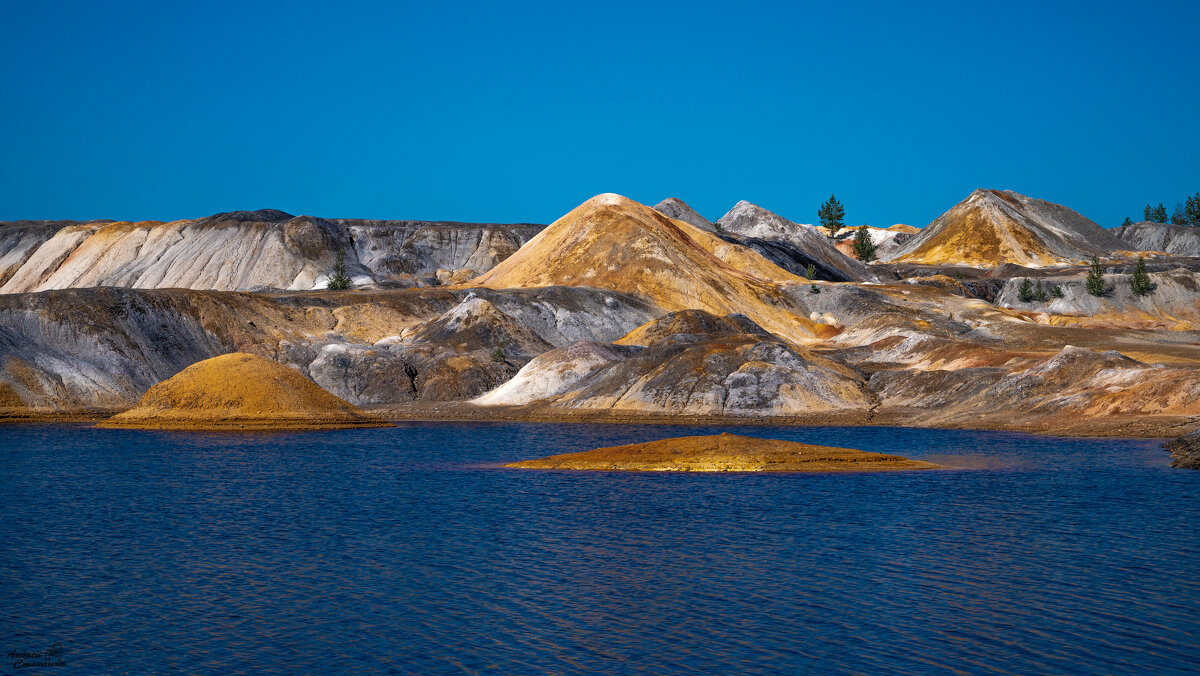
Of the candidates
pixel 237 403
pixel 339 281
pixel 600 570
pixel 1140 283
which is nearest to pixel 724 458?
pixel 600 570

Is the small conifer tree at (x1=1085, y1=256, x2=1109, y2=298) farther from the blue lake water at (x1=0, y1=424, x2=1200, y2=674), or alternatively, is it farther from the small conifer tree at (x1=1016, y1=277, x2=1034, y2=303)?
the blue lake water at (x1=0, y1=424, x2=1200, y2=674)

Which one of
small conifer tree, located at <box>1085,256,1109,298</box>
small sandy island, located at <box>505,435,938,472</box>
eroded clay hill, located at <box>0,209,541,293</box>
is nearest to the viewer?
small sandy island, located at <box>505,435,938,472</box>

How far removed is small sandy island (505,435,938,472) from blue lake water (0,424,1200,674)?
2.04 m

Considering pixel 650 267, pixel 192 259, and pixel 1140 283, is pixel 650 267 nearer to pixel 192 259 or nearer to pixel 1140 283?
pixel 1140 283

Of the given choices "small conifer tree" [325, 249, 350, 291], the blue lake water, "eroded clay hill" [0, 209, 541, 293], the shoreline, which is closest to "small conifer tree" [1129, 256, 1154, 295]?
the shoreline

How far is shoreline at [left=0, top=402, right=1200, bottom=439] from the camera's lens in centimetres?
6944

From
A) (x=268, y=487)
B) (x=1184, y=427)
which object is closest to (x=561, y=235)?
(x=1184, y=427)

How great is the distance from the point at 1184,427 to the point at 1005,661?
5208 centimetres

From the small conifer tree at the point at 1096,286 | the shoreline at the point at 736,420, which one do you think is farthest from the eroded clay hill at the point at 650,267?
the shoreline at the point at 736,420

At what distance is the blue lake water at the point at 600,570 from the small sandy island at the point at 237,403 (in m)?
26.0

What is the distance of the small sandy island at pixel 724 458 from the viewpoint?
5281 centimetres

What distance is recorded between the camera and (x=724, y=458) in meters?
53.6

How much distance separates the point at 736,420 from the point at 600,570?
53.1 m

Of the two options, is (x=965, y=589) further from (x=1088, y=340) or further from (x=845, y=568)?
(x=1088, y=340)
